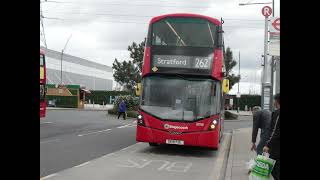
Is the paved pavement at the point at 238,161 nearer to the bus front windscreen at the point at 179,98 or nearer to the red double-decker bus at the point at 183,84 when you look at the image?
the red double-decker bus at the point at 183,84

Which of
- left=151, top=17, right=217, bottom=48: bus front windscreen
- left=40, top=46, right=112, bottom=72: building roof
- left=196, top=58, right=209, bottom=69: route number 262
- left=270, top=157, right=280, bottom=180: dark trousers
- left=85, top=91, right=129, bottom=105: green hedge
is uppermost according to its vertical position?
left=40, top=46, right=112, bottom=72: building roof

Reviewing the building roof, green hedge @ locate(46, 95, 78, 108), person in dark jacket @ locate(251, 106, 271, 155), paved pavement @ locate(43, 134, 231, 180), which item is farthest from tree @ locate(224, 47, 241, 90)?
person in dark jacket @ locate(251, 106, 271, 155)

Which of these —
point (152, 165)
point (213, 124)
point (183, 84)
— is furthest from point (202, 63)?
point (152, 165)

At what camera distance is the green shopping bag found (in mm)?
6859

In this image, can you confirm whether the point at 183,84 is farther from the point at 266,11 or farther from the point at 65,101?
the point at 65,101

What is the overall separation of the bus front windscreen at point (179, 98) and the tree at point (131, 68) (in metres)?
→ 48.8

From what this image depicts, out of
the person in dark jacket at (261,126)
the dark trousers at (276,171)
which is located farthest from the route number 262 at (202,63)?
the dark trousers at (276,171)

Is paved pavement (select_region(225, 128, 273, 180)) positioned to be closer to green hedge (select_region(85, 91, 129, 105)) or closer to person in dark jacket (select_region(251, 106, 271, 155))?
person in dark jacket (select_region(251, 106, 271, 155))

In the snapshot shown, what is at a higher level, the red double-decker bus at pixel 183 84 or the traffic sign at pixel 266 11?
the traffic sign at pixel 266 11

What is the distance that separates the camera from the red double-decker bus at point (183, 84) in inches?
551

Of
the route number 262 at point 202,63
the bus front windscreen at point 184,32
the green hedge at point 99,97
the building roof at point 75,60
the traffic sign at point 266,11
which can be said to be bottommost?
the green hedge at point 99,97
